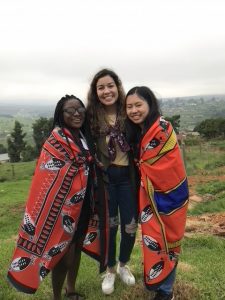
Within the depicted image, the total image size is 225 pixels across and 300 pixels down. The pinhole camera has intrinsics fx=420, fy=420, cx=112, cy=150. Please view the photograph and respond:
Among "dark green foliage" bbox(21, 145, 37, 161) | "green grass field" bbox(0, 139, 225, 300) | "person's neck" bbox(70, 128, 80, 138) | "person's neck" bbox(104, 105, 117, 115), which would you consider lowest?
"dark green foliage" bbox(21, 145, 37, 161)

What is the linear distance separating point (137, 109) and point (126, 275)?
1704 mm

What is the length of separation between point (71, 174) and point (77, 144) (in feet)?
0.84

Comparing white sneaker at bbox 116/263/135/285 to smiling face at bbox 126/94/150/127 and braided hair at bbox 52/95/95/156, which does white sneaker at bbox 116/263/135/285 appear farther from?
smiling face at bbox 126/94/150/127

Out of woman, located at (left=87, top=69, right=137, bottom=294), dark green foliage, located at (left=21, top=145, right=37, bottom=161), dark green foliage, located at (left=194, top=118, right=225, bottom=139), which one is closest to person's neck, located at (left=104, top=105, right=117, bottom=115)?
woman, located at (left=87, top=69, right=137, bottom=294)

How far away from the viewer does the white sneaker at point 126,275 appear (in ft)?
13.4

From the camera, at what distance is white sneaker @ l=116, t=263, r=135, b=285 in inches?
161

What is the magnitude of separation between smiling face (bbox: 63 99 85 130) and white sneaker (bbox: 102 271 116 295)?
155 centimetres

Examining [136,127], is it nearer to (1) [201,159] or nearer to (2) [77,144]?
(2) [77,144]

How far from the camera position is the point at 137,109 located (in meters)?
3.47

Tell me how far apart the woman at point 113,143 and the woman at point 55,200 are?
188 mm

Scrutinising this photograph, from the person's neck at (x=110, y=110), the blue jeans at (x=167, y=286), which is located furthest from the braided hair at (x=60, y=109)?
the blue jeans at (x=167, y=286)

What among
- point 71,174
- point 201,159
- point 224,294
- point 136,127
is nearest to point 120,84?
point 136,127

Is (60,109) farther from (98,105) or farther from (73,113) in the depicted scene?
(98,105)

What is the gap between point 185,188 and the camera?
137 inches
